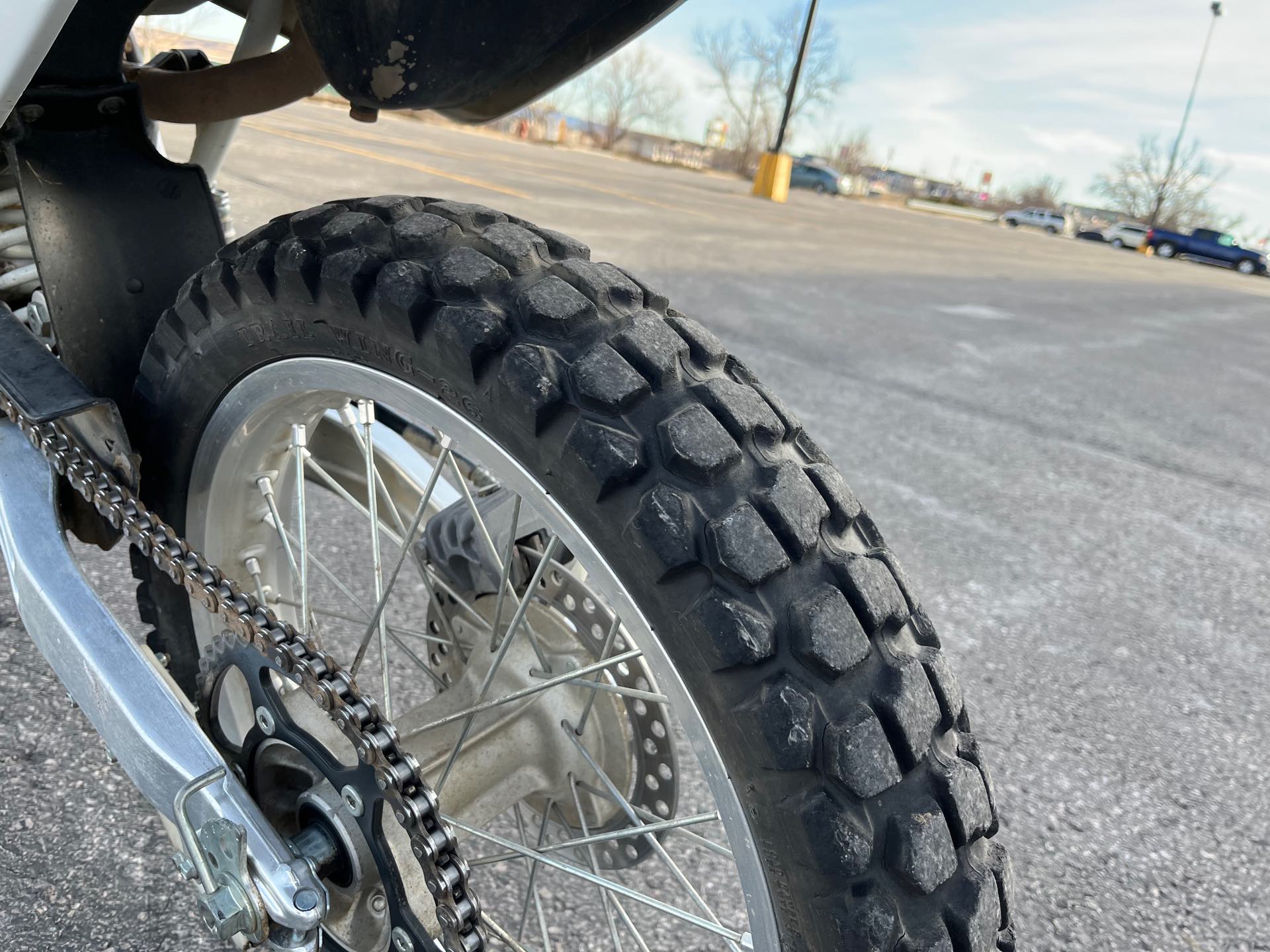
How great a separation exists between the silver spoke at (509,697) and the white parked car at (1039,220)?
1739 inches

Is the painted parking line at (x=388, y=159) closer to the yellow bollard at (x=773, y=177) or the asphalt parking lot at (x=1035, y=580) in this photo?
the asphalt parking lot at (x=1035, y=580)

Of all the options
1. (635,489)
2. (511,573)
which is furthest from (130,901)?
(635,489)

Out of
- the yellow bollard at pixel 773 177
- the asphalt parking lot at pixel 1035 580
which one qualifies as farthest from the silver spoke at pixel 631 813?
the yellow bollard at pixel 773 177

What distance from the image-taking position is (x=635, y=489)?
0.84 metres

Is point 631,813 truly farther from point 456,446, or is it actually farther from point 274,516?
point 274,516

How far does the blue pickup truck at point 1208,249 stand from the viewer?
3391cm

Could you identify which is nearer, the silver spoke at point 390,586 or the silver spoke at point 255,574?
the silver spoke at point 390,586

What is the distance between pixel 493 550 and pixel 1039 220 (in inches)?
1807

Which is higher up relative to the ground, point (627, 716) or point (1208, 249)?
point (1208, 249)

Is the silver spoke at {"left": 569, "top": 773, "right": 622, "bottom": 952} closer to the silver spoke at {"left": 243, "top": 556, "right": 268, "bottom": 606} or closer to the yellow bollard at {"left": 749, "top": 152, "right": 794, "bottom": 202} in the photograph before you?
the silver spoke at {"left": 243, "top": 556, "right": 268, "bottom": 606}

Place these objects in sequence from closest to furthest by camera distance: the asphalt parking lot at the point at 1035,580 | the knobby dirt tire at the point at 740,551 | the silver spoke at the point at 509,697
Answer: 1. the knobby dirt tire at the point at 740,551
2. the silver spoke at the point at 509,697
3. the asphalt parking lot at the point at 1035,580

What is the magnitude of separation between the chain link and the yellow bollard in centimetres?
1970

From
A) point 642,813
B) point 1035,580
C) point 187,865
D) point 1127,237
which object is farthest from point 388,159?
point 1127,237

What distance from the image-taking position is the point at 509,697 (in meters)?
1.07
